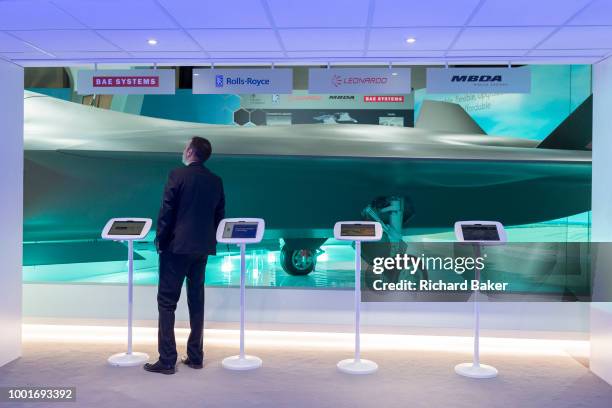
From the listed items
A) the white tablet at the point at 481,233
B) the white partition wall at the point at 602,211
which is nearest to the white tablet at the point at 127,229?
the white tablet at the point at 481,233

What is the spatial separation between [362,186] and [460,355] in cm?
262

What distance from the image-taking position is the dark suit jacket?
345 cm

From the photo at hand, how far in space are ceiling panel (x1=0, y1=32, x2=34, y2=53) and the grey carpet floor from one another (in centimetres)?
229

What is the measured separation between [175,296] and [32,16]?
1.99 meters

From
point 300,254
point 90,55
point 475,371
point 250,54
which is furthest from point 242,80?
point 475,371

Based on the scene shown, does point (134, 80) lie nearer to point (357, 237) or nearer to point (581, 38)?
point (357, 237)

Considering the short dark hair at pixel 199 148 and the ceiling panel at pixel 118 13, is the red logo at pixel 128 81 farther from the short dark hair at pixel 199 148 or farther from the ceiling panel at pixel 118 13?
the short dark hair at pixel 199 148

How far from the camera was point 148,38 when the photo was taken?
12.3 ft

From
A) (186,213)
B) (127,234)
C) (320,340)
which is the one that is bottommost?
(320,340)

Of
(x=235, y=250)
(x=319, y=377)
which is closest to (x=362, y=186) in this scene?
(x=235, y=250)

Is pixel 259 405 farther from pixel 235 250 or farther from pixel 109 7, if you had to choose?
pixel 235 250

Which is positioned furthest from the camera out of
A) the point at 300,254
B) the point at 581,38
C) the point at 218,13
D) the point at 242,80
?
the point at 300,254

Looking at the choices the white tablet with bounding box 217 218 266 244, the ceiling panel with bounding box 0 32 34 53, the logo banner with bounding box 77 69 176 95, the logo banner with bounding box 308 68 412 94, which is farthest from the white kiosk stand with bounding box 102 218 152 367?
the logo banner with bounding box 308 68 412 94

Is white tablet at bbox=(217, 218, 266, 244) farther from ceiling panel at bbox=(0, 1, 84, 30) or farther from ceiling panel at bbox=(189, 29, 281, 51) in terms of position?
ceiling panel at bbox=(0, 1, 84, 30)
